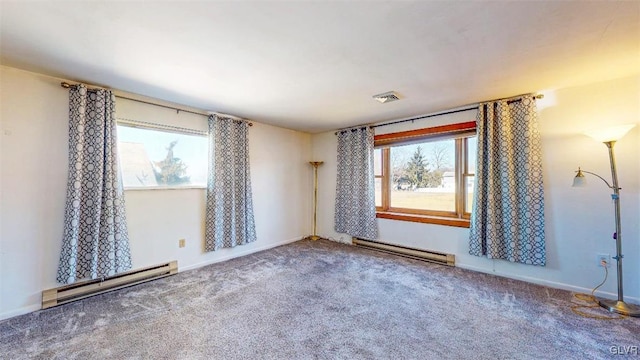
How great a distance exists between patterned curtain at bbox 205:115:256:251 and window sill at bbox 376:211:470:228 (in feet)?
7.13

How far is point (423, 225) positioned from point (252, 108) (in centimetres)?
299

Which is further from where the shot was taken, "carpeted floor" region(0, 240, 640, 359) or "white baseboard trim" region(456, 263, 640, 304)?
"white baseboard trim" region(456, 263, 640, 304)

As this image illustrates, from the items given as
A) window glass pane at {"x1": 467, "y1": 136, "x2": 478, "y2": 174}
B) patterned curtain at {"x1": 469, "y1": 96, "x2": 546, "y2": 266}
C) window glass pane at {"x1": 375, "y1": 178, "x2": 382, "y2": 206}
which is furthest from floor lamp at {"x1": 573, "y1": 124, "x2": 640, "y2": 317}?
window glass pane at {"x1": 375, "y1": 178, "x2": 382, "y2": 206}

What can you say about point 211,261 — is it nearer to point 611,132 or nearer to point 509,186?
point 509,186

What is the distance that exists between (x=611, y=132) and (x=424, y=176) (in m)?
1.97

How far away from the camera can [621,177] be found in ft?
8.20

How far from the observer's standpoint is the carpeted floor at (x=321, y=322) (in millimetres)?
1771

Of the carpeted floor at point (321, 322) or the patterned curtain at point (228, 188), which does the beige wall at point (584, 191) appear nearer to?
the carpeted floor at point (321, 322)

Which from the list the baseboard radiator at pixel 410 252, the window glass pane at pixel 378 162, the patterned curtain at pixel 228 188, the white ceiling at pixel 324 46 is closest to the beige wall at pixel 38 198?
the white ceiling at pixel 324 46

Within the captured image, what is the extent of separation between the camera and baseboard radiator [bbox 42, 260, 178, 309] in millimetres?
2375

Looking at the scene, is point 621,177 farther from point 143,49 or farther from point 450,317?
point 143,49

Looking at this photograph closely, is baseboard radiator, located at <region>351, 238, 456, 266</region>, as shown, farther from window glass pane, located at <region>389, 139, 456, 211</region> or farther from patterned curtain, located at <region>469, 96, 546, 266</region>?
window glass pane, located at <region>389, 139, 456, 211</region>

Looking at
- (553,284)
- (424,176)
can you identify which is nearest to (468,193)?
(424,176)

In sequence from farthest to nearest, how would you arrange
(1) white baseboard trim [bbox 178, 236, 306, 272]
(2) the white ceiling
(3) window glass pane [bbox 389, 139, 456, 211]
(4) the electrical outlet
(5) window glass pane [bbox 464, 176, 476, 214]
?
(3) window glass pane [bbox 389, 139, 456, 211] < (5) window glass pane [bbox 464, 176, 476, 214] < (1) white baseboard trim [bbox 178, 236, 306, 272] < (4) the electrical outlet < (2) the white ceiling
